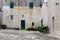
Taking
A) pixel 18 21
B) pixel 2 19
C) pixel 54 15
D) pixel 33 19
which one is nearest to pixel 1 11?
pixel 2 19

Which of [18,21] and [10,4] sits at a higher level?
[10,4]

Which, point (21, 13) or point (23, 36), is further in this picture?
point (21, 13)

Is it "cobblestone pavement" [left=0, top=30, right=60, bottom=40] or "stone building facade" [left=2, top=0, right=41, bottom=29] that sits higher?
"stone building facade" [left=2, top=0, right=41, bottom=29]

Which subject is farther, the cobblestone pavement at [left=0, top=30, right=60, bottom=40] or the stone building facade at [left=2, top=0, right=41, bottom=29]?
the stone building facade at [left=2, top=0, right=41, bottom=29]

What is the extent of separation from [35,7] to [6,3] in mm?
5961

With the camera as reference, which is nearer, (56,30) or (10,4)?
(56,30)

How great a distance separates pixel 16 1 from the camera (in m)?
38.6

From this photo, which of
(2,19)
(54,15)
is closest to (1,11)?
(2,19)

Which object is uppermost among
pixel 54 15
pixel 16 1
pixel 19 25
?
pixel 16 1

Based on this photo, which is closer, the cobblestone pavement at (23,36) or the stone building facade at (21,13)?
the cobblestone pavement at (23,36)

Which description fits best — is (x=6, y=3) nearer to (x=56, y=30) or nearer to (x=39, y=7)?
(x=39, y=7)

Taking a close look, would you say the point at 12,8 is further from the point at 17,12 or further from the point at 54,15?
the point at 54,15

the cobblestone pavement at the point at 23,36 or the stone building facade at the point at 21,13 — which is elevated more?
the stone building facade at the point at 21,13

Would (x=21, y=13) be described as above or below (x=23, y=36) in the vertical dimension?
above
